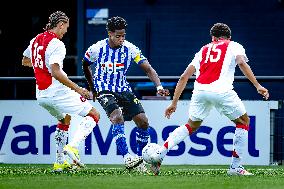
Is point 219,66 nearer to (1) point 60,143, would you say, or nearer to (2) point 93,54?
(2) point 93,54

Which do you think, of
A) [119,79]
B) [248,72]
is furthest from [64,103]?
[248,72]

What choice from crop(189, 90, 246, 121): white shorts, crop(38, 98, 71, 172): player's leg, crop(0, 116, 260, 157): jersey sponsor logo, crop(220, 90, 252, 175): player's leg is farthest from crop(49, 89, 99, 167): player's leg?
crop(0, 116, 260, 157): jersey sponsor logo

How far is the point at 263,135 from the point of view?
1653 cm

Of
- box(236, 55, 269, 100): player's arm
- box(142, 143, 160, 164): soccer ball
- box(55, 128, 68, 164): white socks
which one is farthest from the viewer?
box(55, 128, 68, 164): white socks

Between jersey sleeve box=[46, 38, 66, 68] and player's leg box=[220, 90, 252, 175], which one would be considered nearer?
player's leg box=[220, 90, 252, 175]

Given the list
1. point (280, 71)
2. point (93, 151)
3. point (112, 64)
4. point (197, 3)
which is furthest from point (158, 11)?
point (112, 64)

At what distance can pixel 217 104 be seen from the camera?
13.3 meters

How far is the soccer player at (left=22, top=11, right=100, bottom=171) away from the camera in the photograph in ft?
44.8

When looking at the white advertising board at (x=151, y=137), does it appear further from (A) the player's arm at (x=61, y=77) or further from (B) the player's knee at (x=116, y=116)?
(A) the player's arm at (x=61, y=77)

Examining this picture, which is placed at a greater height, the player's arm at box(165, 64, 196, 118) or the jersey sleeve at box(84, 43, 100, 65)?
the jersey sleeve at box(84, 43, 100, 65)

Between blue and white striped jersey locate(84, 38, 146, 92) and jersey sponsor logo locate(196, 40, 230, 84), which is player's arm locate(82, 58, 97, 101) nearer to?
blue and white striped jersey locate(84, 38, 146, 92)

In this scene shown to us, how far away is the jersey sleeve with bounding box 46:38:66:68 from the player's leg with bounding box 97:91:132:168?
91 cm

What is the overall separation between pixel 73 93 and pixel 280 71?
8120 millimetres

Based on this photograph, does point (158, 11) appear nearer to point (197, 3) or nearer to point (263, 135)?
point (197, 3)
